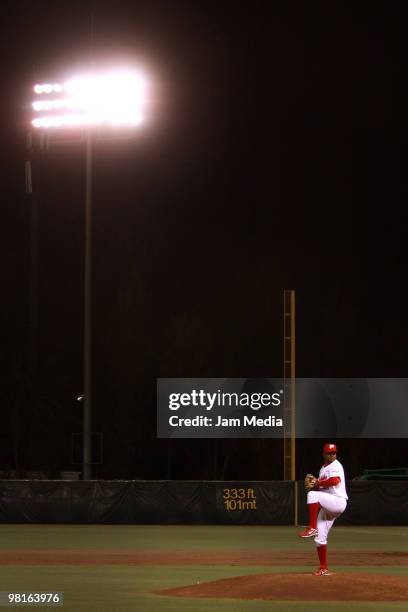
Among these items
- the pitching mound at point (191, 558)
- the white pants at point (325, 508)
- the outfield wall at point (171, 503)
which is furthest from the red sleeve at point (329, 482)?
the outfield wall at point (171, 503)

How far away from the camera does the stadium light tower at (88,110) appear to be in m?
30.2

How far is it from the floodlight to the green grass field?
1138 cm

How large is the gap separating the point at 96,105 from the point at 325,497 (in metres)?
18.9

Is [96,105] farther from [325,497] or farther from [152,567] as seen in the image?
[325,497]

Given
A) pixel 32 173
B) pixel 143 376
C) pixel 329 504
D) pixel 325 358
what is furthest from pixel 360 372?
pixel 329 504

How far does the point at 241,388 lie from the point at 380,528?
1197 centimetres

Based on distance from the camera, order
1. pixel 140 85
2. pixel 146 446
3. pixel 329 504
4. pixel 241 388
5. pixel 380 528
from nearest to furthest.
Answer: pixel 329 504 → pixel 380 528 → pixel 140 85 → pixel 241 388 → pixel 146 446

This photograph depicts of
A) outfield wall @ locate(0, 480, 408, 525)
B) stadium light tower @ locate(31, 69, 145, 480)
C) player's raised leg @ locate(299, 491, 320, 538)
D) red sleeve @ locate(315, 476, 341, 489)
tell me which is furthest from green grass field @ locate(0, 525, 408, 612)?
stadium light tower @ locate(31, 69, 145, 480)

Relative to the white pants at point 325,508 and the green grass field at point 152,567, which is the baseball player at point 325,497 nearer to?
the white pants at point 325,508

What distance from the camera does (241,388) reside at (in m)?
41.4

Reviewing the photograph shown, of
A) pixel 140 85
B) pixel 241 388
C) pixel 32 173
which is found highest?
pixel 140 85

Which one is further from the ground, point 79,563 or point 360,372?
point 360,372

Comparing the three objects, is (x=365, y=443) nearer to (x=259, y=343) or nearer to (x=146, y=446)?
(x=259, y=343)

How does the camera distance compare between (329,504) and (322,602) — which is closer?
(322,602)
